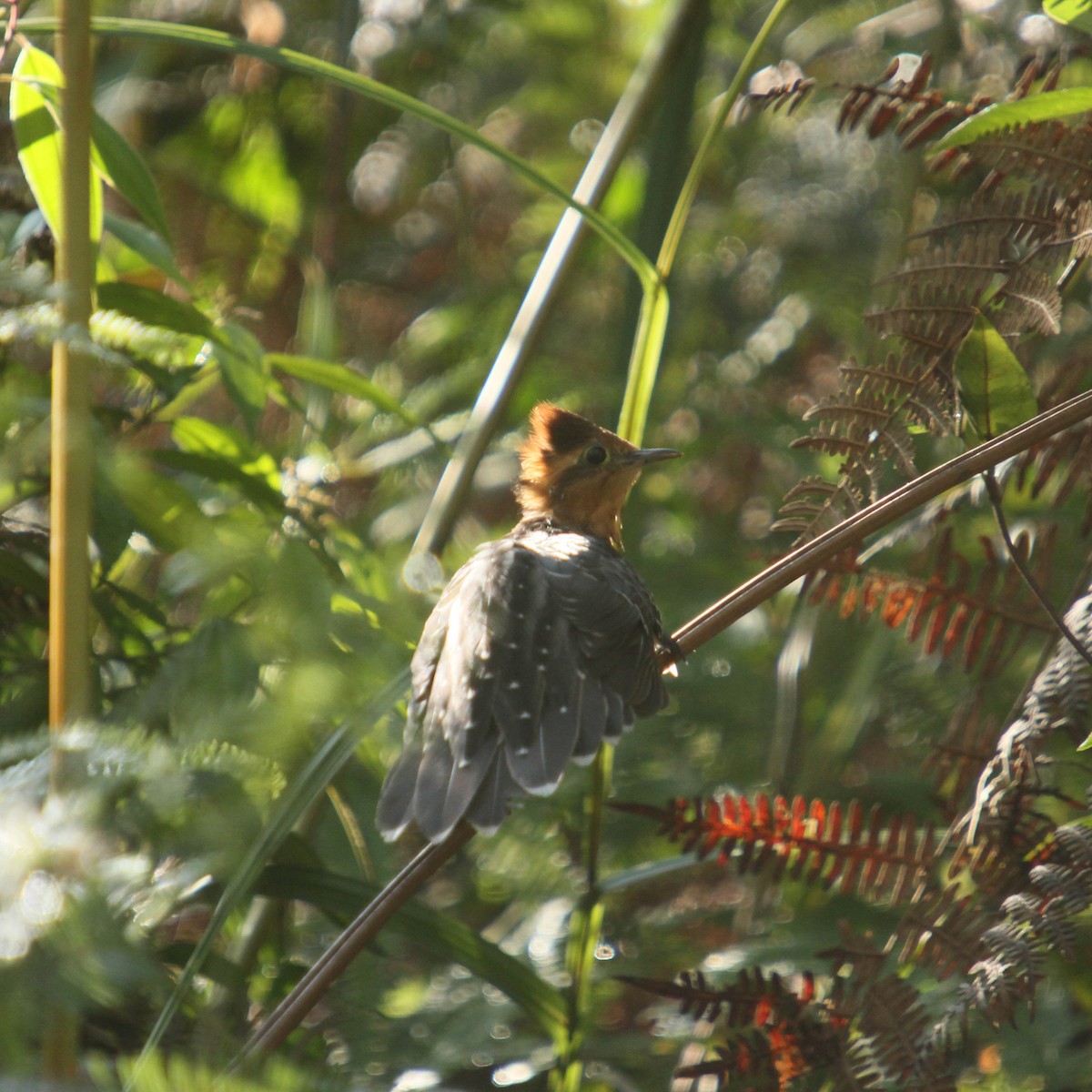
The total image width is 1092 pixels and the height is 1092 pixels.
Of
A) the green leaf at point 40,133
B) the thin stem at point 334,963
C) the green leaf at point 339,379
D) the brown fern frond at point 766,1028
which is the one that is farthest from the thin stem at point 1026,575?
the green leaf at point 40,133

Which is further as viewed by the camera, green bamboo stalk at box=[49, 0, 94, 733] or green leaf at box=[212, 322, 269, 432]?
green leaf at box=[212, 322, 269, 432]

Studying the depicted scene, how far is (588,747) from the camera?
2.25m

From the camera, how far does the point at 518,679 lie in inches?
95.2

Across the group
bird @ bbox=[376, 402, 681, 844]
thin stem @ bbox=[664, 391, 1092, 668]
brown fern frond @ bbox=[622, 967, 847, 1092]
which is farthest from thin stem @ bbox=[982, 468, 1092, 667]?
brown fern frond @ bbox=[622, 967, 847, 1092]

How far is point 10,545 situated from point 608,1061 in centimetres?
157

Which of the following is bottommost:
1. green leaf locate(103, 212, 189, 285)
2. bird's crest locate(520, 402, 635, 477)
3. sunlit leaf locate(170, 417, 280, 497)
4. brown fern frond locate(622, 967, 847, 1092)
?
brown fern frond locate(622, 967, 847, 1092)

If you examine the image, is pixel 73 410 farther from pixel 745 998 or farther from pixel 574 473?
pixel 574 473

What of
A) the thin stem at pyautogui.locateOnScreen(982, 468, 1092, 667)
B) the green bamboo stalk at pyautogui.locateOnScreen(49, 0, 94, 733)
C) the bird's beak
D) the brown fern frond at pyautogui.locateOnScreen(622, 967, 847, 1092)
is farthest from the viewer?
the bird's beak

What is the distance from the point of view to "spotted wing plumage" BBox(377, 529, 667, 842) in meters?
2.18

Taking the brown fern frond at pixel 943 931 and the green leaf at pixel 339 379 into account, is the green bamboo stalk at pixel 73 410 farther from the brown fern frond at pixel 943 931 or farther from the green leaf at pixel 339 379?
the brown fern frond at pixel 943 931

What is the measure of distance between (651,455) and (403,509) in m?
1.21

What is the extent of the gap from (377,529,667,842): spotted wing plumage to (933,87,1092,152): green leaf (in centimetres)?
113

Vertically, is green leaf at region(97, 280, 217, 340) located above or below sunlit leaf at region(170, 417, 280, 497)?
above

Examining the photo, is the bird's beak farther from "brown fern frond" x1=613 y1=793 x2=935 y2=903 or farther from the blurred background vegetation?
"brown fern frond" x1=613 y1=793 x2=935 y2=903
